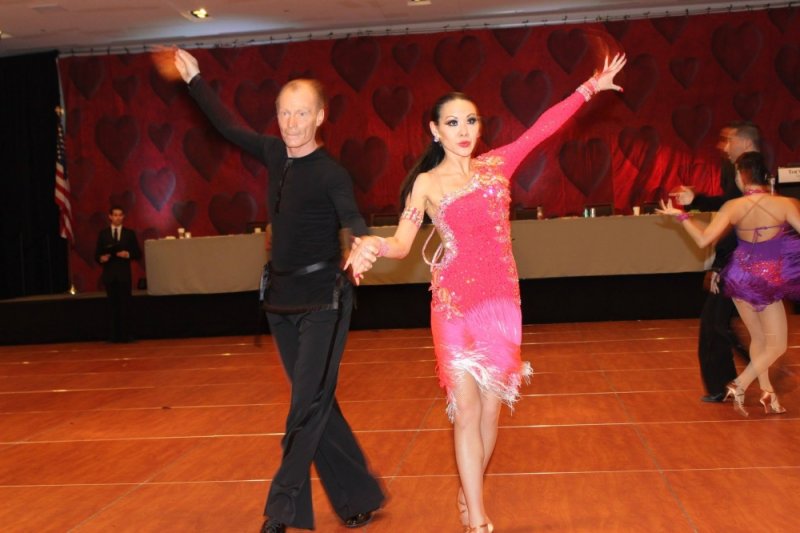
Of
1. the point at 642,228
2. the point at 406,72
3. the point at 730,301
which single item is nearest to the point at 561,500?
the point at 730,301

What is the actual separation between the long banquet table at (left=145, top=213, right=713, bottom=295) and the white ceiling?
315 centimetres

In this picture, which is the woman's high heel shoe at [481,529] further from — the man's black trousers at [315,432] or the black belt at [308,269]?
the black belt at [308,269]

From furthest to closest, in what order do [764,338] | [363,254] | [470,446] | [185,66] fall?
[764,338]
[185,66]
[470,446]
[363,254]

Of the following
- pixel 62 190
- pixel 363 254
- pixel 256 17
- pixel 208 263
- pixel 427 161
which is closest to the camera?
pixel 363 254

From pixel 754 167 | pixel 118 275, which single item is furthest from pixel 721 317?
pixel 118 275

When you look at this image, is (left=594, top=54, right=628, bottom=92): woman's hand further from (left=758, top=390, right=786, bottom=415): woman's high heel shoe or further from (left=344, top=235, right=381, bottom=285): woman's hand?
(left=758, top=390, right=786, bottom=415): woman's high heel shoe

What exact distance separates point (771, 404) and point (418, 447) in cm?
196

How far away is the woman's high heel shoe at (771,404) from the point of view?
198 inches

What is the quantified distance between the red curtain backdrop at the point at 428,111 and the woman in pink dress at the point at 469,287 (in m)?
9.26

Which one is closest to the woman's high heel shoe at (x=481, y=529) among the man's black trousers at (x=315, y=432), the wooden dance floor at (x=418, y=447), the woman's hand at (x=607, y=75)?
the wooden dance floor at (x=418, y=447)

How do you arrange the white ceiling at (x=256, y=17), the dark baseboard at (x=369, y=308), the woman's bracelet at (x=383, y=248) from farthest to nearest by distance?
the white ceiling at (x=256, y=17)
the dark baseboard at (x=369, y=308)
the woman's bracelet at (x=383, y=248)

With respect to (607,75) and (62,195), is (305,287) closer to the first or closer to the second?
(607,75)

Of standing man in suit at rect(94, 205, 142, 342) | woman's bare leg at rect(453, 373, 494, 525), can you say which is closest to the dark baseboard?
standing man in suit at rect(94, 205, 142, 342)

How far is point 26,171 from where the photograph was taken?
13344 mm
